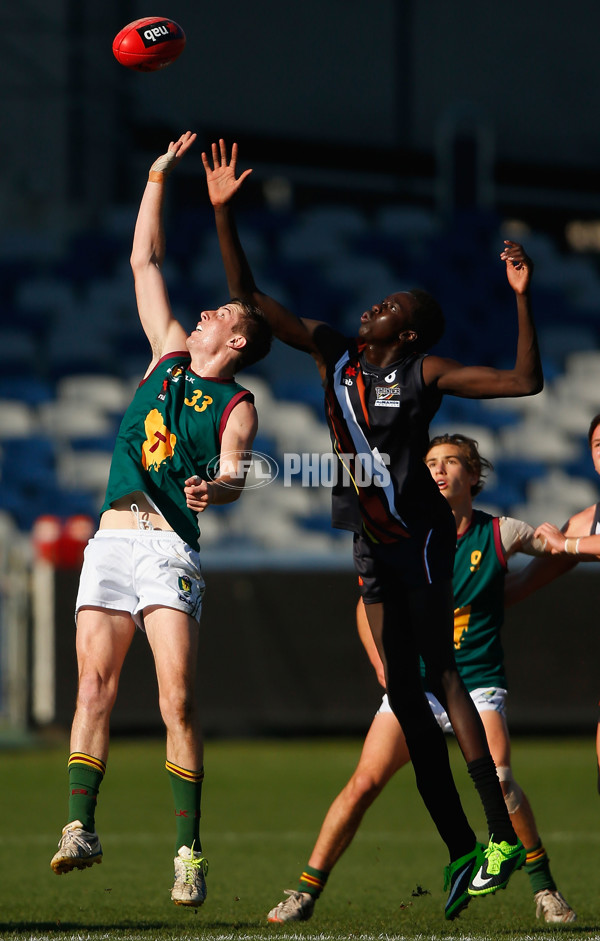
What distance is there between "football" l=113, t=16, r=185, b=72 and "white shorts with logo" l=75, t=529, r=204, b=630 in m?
2.33

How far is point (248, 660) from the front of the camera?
11625 millimetres

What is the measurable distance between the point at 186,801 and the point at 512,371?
1955 mm

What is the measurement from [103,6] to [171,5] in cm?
132

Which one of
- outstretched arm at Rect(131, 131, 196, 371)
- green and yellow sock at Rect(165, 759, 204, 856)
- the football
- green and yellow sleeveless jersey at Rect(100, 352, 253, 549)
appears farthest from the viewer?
the football

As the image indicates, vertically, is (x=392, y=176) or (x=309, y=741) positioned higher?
(x=392, y=176)

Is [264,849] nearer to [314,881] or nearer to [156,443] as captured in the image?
[314,881]

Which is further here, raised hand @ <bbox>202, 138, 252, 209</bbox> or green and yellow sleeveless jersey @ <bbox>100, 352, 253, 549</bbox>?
raised hand @ <bbox>202, 138, 252, 209</bbox>

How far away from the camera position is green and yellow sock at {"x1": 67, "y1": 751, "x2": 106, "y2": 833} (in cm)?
482

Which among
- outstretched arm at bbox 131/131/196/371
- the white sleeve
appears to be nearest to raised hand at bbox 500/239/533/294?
the white sleeve

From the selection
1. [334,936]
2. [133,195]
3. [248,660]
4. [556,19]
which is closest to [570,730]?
[248,660]

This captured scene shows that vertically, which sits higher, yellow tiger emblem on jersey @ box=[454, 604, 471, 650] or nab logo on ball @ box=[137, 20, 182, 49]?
nab logo on ball @ box=[137, 20, 182, 49]

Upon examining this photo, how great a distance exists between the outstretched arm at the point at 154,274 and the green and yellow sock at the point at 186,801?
5.25 feet

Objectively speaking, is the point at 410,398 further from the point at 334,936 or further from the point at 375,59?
the point at 375,59

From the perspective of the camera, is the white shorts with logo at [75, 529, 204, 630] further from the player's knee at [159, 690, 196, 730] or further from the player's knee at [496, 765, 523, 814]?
the player's knee at [496, 765, 523, 814]
